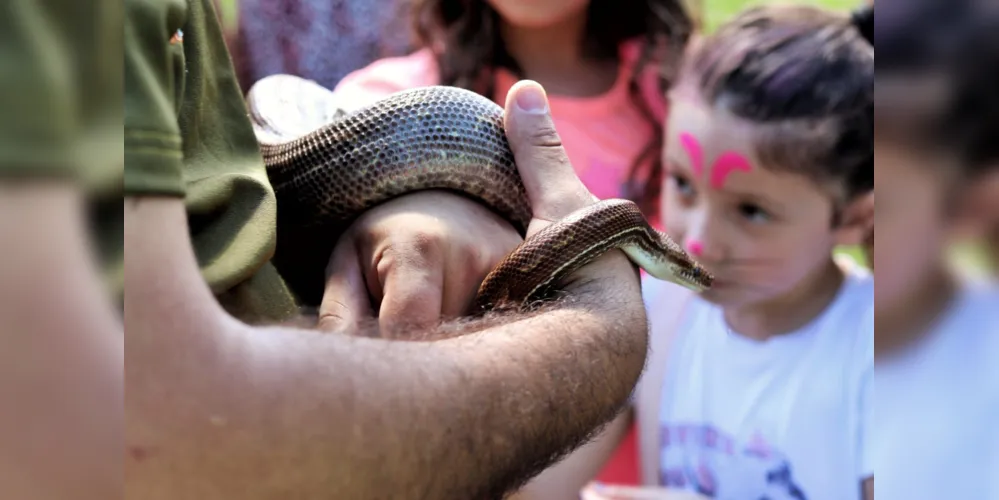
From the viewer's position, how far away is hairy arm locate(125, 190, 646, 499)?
15.6 inches

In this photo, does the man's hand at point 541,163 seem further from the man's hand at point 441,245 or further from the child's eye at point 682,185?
the child's eye at point 682,185

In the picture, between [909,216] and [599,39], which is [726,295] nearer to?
[599,39]

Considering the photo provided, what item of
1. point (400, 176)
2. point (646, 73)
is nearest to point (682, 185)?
point (646, 73)

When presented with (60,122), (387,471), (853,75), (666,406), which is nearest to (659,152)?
(853,75)

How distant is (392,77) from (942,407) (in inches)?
45.0

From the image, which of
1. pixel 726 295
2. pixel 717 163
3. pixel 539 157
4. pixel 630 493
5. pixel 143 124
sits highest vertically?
pixel 143 124

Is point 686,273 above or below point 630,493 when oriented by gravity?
above

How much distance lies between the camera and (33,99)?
0.28 m

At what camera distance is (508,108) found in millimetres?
877

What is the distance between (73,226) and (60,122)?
1.6 inches

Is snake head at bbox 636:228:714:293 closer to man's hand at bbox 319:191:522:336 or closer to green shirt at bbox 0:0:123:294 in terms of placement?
man's hand at bbox 319:191:522:336

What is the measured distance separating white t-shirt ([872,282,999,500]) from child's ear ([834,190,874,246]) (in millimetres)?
875

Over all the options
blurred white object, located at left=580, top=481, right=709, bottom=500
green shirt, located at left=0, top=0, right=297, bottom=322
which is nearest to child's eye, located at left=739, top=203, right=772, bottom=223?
blurred white object, located at left=580, top=481, right=709, bottom=500

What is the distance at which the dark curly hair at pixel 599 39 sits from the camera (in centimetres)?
131
